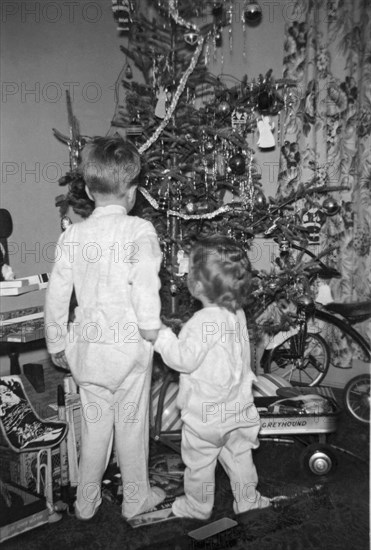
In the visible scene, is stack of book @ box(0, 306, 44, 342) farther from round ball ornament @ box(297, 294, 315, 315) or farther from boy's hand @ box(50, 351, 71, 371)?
round ball ornament @ box(297, 294, 315, 315)

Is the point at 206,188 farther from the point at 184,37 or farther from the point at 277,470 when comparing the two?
the point at 277,470

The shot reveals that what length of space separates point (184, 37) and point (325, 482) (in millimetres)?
2172

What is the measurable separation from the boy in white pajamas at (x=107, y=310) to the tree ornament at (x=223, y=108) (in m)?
1.04

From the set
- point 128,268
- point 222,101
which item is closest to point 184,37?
point 222,101

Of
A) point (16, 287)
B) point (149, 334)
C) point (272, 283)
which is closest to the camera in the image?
point (149, 334)

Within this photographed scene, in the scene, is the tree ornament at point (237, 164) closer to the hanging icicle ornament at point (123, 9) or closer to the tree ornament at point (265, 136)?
the tree ornament at point (265, 136)

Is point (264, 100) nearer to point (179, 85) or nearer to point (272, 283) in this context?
point (179, 85)

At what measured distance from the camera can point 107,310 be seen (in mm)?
1897

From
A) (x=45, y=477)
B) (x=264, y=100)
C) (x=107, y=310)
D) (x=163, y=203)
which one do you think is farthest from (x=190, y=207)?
(x=45, y=477)

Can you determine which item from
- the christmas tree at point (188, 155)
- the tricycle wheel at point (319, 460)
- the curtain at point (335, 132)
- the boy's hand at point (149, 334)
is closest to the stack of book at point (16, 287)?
the christmas tree at point (188, 155)

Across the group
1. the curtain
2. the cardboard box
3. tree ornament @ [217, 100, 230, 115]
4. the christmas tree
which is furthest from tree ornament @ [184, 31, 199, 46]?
the cardboard box

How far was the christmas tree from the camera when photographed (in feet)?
9.36

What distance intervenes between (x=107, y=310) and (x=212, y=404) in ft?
1.58

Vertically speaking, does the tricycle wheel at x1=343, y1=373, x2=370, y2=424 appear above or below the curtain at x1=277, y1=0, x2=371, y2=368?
below
